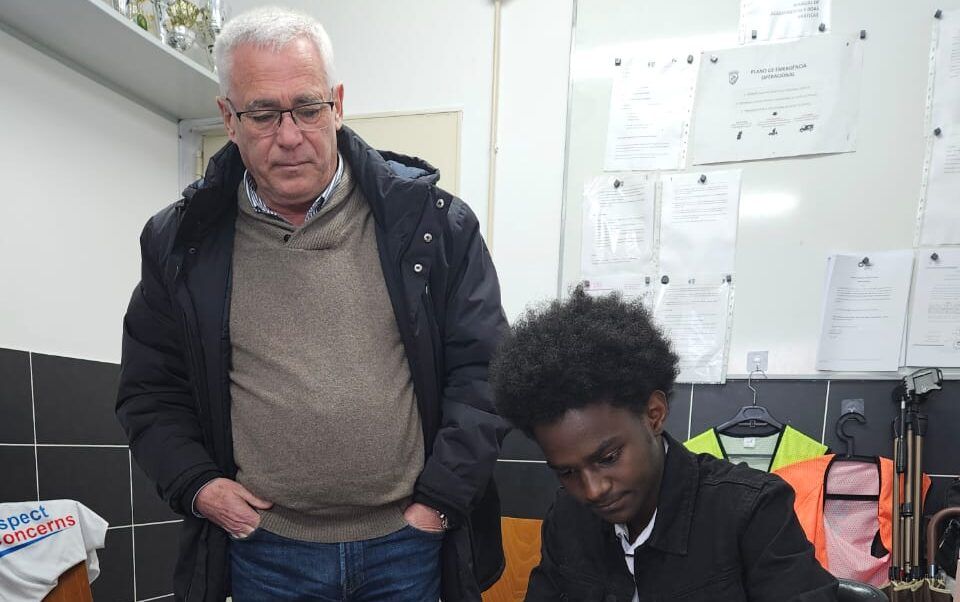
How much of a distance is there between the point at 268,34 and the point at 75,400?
1.62 m

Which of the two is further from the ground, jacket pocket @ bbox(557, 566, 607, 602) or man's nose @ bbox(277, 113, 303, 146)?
man's nose @ bbox(277, 113, 303, 146)

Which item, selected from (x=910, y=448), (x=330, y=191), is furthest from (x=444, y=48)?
(x=910, y=448)

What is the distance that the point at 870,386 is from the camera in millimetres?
2053

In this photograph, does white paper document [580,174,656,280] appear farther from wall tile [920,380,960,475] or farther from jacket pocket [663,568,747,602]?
jacket pocket [663,568,747,602]

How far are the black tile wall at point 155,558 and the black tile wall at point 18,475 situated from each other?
46 centimetres

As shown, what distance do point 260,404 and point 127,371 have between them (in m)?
0.32

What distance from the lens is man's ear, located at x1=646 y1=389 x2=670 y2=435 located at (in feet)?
3.51

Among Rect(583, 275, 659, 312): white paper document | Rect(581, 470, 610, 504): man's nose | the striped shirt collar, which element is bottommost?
Rect(581, 470, 610, 504): man's nose

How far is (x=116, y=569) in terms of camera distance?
2221 millimetres

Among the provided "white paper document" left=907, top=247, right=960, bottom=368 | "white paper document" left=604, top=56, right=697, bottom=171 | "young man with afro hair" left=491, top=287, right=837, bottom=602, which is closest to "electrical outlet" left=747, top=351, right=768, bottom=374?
"white paper document" left=907, top=247, right=960, bottom=368

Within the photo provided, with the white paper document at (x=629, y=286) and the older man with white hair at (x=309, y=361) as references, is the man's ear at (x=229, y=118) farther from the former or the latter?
the white paper document at (x=629, y=286)

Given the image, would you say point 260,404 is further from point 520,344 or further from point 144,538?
point 144,538

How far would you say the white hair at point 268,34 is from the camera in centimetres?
118

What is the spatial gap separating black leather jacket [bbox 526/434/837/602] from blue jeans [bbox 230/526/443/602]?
0.69 feet
